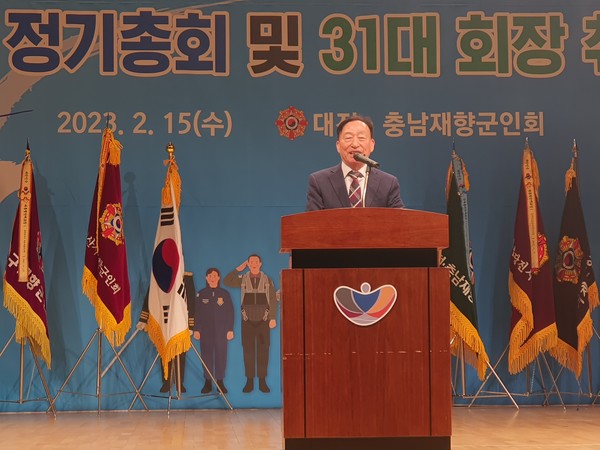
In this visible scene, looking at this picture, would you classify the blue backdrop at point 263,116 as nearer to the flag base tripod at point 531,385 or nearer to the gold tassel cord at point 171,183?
the flag base tripod at point 531,385

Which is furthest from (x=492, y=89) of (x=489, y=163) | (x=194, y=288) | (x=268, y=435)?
(x=268, y=435)

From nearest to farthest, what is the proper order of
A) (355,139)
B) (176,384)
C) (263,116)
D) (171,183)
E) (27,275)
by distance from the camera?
(355,139) < (27,275) < (171,183) < (176,384) < (263,116)

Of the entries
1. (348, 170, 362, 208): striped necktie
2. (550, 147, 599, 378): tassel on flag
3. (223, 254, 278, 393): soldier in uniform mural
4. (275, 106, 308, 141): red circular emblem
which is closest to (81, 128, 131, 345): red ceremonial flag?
(223, 254, 278, 393): soldier in uniform mural

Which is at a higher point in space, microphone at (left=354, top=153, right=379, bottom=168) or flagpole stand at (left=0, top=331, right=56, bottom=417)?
microphone at (left=354, top=153, right=379, bottom=168)

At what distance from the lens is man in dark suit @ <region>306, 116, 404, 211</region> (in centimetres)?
361

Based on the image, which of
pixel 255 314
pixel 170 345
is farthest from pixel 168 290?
pixel 255 314

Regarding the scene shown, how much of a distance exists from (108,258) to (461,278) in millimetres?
2664

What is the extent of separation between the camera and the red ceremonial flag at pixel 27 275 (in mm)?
6234

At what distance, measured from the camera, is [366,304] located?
289cm

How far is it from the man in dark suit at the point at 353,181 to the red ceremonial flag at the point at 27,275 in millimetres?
3260

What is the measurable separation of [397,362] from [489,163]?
4.37 m

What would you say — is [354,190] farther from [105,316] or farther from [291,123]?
[291,123]

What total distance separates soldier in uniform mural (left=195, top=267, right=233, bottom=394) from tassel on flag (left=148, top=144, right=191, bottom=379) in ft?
1.25

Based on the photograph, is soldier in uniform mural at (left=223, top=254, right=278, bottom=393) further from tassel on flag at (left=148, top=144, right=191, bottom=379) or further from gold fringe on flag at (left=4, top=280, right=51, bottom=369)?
gold fringe on flag at (left=4, top=280, right=51, bottom=369)
